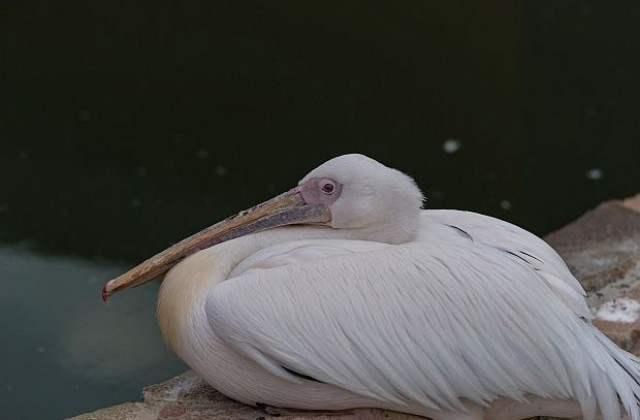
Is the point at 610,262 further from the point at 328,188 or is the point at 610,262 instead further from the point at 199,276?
the point at 199,276

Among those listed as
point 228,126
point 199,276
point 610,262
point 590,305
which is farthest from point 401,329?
point 228,126

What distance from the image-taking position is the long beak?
3061mm

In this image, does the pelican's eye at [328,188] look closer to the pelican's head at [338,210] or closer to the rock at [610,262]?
the pelican's head at [338,210]

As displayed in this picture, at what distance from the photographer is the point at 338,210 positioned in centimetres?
298

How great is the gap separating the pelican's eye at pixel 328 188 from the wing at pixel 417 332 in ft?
1.00

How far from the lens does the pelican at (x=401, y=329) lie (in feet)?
8.83

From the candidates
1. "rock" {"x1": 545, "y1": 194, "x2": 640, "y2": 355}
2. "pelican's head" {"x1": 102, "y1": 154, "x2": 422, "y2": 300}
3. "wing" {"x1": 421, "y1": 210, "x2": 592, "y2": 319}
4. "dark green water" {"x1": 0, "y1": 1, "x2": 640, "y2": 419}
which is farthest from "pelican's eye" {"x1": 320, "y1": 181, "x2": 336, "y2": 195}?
"dark green water" {"x1": 0, "y1": 1, "x2": 640, "y2": 419}

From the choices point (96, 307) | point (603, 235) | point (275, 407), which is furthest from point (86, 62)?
point (275, 407)

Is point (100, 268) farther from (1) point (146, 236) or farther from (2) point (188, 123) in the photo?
(2) point (188, 123)

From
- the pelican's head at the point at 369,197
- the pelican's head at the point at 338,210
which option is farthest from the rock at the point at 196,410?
the pelican's head at the point at 369,197

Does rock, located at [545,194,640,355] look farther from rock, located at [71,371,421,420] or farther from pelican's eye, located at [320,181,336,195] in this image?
pelican's eye, located at [320,181,336,195]

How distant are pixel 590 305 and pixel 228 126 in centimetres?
260

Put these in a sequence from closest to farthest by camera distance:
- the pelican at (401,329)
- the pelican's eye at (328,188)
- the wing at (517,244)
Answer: the pelican at (401,329) → the wing at (517,244) → the pelican's eye at (328,188)

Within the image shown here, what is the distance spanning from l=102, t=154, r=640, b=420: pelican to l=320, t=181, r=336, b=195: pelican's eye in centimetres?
5
